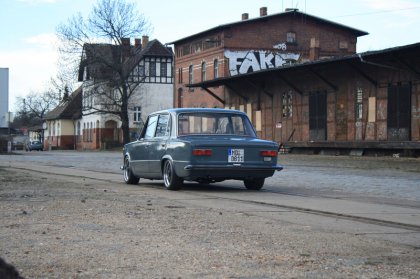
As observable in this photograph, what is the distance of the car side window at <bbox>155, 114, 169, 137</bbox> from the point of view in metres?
14.0

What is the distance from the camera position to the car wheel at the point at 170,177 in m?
13.3

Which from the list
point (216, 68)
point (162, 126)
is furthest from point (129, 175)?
point (216, 68)

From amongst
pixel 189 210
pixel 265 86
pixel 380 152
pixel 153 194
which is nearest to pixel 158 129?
pixel 153 194

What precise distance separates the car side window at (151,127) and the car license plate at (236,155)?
231 cm

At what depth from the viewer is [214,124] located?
545 inches

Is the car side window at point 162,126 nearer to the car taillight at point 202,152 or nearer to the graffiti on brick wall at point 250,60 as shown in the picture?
the car taillight at point 202,152

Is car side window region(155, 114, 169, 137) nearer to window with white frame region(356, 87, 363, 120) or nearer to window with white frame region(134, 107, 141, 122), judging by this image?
window with white frame region(356, 87, 363, 120)

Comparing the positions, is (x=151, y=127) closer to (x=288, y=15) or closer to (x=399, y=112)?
(x=399, y=112)

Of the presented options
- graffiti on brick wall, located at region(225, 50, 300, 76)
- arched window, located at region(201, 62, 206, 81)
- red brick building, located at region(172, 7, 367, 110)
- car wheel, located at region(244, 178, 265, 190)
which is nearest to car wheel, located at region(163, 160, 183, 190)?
car wheel, located at region(244, 178, 265, 190)

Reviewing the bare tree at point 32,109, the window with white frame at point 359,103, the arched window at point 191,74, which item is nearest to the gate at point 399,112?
the window with white frame at point 359,103

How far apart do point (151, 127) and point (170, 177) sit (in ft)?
6.14

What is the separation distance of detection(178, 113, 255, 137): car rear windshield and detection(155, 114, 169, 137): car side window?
15.7 inches

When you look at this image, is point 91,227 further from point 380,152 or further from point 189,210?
point 380,152

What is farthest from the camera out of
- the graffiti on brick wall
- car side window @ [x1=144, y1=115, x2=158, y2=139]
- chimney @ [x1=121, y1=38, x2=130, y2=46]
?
chimney @ [x1=121, y1=38, x2=130, y2=46]
